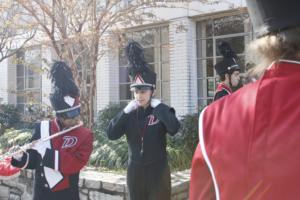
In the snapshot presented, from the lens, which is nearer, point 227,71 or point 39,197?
point 39,197

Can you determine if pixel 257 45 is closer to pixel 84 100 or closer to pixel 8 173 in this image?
pixel 8 173

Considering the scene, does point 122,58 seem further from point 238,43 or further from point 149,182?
point 149,182

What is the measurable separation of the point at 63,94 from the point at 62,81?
200 mm

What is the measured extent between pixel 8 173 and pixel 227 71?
9.56ft

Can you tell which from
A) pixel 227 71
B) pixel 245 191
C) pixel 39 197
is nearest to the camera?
pixel 245 191

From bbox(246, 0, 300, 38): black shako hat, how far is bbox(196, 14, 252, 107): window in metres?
8.15

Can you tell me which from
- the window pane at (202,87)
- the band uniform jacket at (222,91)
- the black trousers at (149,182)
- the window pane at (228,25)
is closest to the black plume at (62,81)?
the black trousers at (149,182)

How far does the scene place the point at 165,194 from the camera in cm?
434

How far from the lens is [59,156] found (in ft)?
12.3

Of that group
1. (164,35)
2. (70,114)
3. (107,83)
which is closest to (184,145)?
(164,35)

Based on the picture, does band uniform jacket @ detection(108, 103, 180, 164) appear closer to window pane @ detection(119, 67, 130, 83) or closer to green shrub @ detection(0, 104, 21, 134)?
window pane @ detection(119, 67, 130, 83)

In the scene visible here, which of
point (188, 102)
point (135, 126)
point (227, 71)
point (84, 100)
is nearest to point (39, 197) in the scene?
point (135, 126)

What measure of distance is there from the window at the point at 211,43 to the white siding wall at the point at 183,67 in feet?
0.50

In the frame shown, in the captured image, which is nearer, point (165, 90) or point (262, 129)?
point (262, 129)
